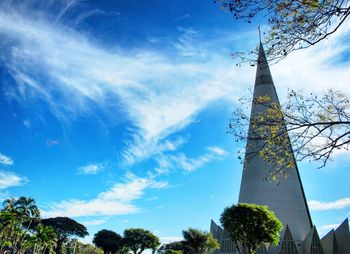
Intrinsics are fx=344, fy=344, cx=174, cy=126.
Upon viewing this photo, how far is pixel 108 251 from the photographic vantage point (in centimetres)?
8306

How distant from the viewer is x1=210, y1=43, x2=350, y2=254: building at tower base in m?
48.3

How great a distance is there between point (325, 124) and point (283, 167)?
161 cm

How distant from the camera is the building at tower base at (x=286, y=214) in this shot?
4834cm

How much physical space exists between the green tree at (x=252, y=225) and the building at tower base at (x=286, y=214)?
Result: 11650mm

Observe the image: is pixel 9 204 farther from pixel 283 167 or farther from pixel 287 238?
pixel 283 167

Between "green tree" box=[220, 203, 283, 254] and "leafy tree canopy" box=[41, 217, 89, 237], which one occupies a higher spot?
"leafy tree canopy" box=[41, 217, 89, 237]

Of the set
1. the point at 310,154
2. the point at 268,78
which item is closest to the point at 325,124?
the point at 310,154

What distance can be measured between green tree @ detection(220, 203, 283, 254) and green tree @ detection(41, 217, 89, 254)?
53.8 metres

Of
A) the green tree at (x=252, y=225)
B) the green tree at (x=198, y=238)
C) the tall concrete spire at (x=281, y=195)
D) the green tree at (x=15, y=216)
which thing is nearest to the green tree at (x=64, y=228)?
the green tree at (x=15, y=216)

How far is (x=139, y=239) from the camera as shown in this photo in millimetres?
73250

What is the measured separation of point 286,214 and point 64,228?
167 feet

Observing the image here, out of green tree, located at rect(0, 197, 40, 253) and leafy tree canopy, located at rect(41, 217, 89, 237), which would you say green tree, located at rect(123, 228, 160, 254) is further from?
green tree, located at rect(0, 197, 40, 253)

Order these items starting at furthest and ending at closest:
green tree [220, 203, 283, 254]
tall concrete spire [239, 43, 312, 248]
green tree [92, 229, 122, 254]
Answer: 1. green tree [92, 229, 122, 254]
2. tall concrete spire [239, 43, 312, 248]
3. green tree [220, 203, 283, 254]

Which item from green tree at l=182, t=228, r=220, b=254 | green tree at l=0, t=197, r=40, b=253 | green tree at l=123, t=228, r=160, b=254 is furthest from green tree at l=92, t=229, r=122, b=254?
green tree at l=182, t=228, r=220, b=254
